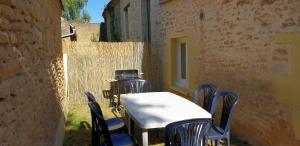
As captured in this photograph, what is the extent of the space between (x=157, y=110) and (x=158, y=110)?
0.05ft

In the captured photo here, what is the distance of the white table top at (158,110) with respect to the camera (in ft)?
11.8

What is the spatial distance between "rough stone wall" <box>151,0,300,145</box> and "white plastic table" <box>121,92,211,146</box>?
4.24 feet

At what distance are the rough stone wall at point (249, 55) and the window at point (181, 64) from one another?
1076 mm

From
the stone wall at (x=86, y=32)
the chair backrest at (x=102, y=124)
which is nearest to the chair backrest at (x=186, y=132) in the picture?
the chair backrest at (x=102, y=124)

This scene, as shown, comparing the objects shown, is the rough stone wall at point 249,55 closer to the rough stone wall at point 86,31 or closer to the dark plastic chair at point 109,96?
the dark plastic chair at point 109,96

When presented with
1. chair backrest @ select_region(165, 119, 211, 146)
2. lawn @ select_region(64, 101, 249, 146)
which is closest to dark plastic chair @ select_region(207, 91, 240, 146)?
chair backrest @ select_region(165, 119, 211, 146)

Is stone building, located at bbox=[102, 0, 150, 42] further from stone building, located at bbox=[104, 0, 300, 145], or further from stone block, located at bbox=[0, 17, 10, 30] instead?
stone block, located at bbox=[0, 17, 10, 30]

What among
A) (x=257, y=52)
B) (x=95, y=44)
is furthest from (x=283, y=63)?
(x=95, y=44)

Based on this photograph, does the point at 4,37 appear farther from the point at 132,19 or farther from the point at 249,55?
the point at 132,19

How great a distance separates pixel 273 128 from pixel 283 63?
1.06 meters

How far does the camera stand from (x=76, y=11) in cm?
4209

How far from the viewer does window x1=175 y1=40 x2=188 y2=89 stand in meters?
8.30


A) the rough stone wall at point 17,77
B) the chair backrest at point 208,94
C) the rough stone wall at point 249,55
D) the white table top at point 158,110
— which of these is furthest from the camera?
the chair backrest at point 208,94

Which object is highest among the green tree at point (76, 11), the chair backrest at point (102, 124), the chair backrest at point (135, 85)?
the green tree at point (76, 11)
